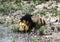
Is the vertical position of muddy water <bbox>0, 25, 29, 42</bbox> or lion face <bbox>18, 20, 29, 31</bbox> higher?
lion face <bbox>18, 20, 29, 31</bbox>

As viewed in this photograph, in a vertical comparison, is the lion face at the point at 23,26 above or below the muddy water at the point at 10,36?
above

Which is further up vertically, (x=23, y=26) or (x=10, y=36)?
(x=23, y=26)

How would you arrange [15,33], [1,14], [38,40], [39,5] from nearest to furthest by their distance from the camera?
[38,40] → [15,33] → [1,14] → [39,5]

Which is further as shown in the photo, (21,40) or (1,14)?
(1,14)

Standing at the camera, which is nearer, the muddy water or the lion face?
the muddy water

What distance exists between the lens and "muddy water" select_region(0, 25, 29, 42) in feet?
24.5

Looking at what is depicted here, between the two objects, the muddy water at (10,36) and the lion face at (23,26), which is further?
the lion face at (23,26)

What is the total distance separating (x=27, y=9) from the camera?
10.2 m

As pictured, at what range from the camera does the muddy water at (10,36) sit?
24.5ft

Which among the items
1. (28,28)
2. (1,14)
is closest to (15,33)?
(28,28)

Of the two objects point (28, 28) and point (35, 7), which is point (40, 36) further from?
point (35, 7)

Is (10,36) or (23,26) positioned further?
(23,26)

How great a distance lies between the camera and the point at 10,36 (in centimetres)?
779

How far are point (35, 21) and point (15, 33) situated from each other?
0.78 metres
